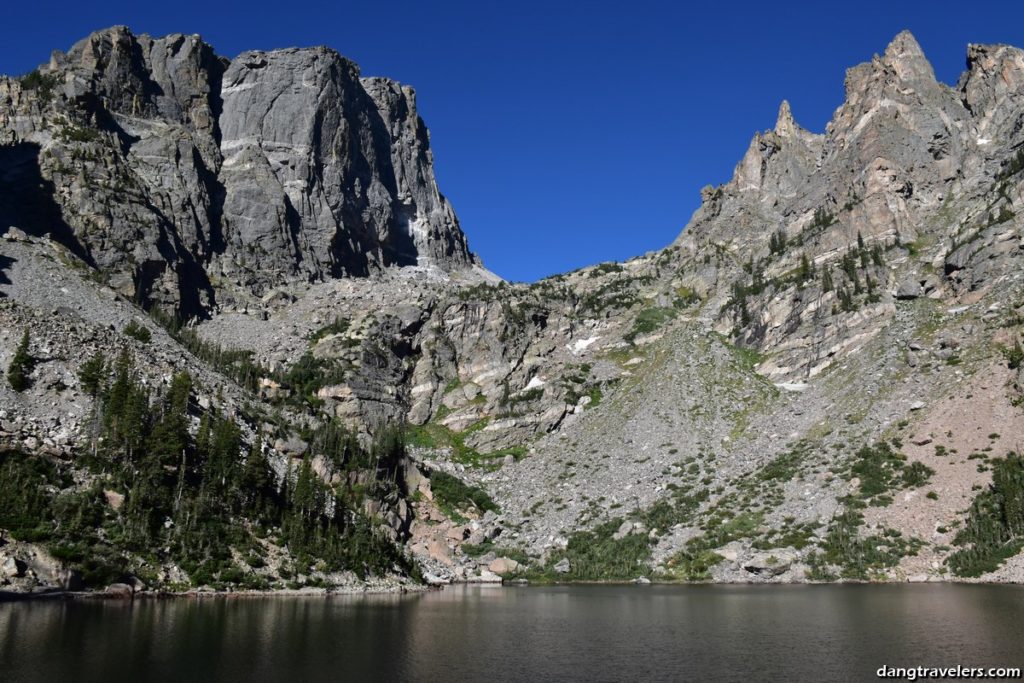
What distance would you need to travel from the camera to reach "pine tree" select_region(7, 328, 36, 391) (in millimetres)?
71500

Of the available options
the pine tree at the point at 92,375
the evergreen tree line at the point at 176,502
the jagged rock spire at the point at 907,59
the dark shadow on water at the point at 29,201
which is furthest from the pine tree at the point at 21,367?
the jagged rock spire at the point at 907,59

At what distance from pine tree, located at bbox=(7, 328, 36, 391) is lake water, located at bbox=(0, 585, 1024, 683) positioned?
3043cm

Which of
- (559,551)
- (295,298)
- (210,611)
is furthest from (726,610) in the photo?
(295,298)

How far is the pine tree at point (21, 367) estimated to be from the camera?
71500 mm

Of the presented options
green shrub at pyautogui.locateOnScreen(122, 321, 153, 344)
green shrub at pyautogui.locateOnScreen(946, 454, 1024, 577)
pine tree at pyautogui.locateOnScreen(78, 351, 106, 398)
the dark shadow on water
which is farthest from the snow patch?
pine tree at pyautogui.locateOnScreen(78, 351, 106, 398)

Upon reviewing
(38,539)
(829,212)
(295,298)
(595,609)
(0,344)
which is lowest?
(595,609)

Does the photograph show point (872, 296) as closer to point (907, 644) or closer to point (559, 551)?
point (559, 551)

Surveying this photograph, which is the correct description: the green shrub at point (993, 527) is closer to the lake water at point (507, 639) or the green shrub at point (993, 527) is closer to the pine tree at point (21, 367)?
the lake water at point (507, 639)

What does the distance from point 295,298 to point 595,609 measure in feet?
472

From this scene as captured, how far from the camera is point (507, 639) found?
4434 centimetres

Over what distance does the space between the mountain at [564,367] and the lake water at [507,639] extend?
15.7 metres

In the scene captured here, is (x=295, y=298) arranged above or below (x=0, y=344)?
above

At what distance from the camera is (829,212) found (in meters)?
172

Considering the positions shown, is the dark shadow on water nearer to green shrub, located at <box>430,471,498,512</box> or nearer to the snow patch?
green shrub, located at <box>430,471,498,512</box>
